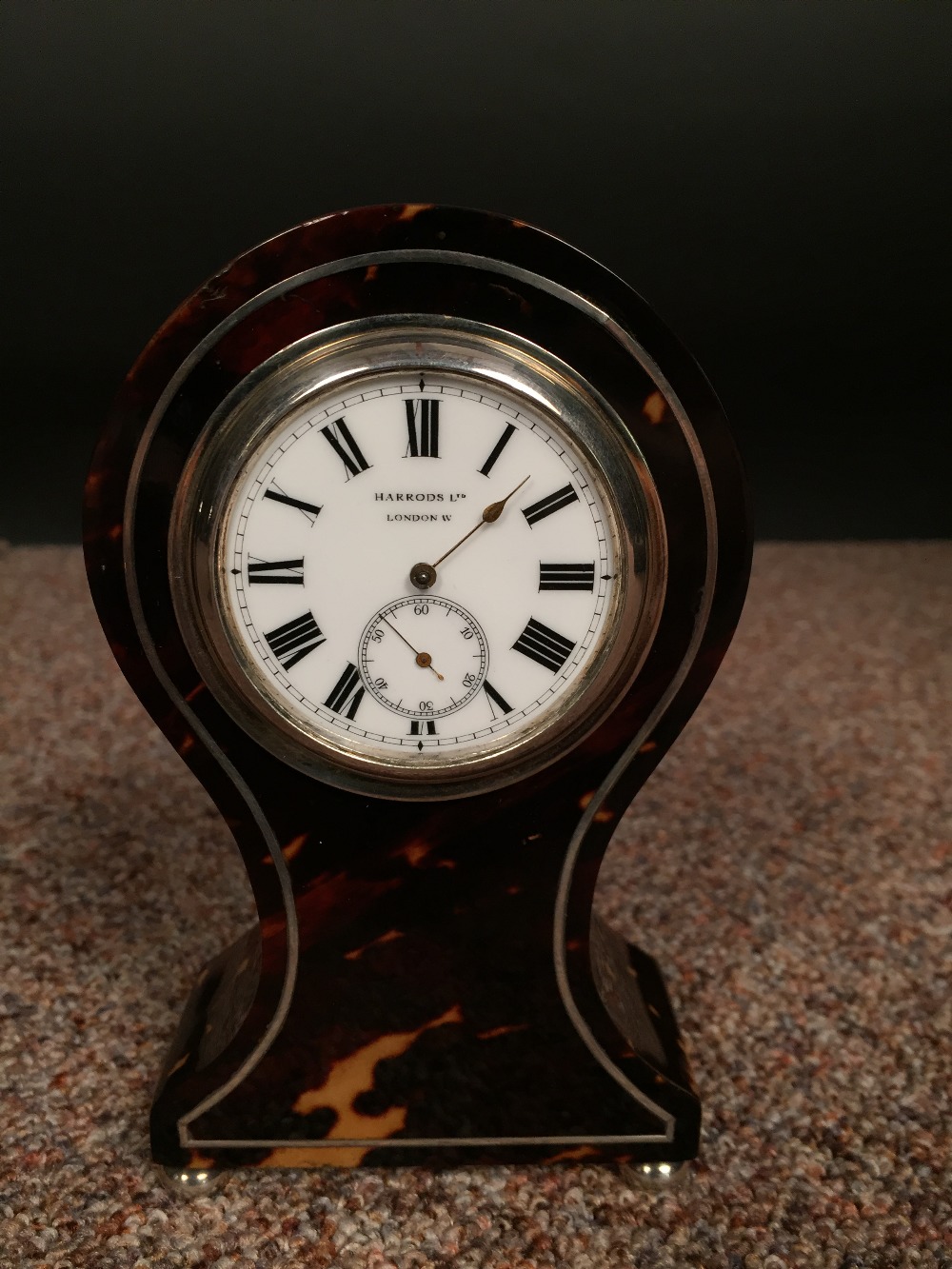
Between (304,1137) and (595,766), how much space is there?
0.64m

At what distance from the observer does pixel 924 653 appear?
3531 millimetres

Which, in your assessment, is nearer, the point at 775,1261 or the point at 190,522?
the point at 190,522

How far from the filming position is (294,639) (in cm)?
146

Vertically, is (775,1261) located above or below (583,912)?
below

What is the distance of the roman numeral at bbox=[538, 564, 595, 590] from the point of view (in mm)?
1450

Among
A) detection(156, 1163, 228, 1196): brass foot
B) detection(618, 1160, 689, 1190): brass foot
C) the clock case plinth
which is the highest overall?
the clock case plinth

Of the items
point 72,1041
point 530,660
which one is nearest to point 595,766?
point 530,660

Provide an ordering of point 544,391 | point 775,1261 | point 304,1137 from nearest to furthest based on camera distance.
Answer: point 544,391 → point 775,1261 → point 304,1137

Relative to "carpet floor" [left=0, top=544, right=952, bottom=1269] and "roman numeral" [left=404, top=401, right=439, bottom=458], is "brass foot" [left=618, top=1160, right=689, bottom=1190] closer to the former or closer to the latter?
"carpet floor" [left=0, top=544, right=952, bottom=1269]

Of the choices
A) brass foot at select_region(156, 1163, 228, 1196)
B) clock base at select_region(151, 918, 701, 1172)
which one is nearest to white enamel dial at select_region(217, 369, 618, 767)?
clock base at select_region(151, 918, 701, 1172)

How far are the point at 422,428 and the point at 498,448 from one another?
0.30 ft

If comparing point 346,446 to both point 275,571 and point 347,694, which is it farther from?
point 347,694

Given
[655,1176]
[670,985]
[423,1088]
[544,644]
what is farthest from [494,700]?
[670,985]

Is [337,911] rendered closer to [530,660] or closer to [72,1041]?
[530,660]
